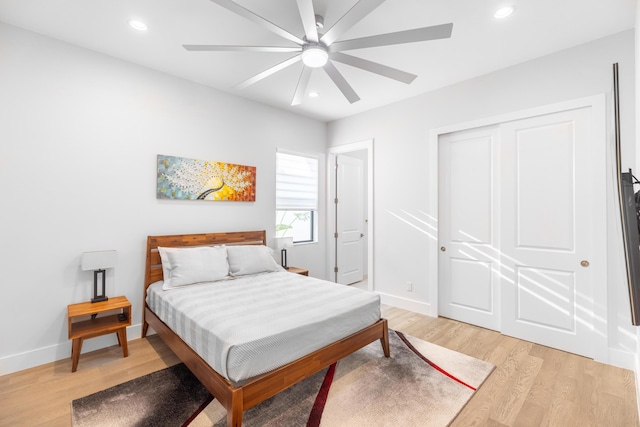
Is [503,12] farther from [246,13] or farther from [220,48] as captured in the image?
[220,48]

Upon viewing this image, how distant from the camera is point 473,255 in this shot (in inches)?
142

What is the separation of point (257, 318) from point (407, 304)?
105 inches

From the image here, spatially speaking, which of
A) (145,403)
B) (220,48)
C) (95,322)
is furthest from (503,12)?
(95,322)

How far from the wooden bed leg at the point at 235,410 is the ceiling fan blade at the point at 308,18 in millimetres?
2233

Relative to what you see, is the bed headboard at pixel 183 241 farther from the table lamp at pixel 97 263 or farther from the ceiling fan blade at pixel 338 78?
the ceiling fan blade at pixel 338 78

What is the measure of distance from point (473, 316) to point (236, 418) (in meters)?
3.01

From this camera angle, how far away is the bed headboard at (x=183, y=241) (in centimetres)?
326

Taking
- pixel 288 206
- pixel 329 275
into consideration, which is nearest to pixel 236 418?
pixel 288 206

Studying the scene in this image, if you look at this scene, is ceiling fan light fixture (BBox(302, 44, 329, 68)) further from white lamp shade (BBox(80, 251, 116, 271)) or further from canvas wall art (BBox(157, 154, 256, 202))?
white lamp shade (BBox(80, 251, 116, 271))

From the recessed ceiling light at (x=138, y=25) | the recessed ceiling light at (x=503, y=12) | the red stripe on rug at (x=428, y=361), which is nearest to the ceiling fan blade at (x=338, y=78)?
the recessed ceiling light at (x=503, y=12)

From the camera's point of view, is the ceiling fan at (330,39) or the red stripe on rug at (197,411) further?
the red stripe on rug at (197,411)

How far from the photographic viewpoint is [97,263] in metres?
2.80

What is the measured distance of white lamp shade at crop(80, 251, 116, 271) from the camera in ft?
9.00

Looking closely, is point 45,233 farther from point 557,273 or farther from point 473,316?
point 557,273
